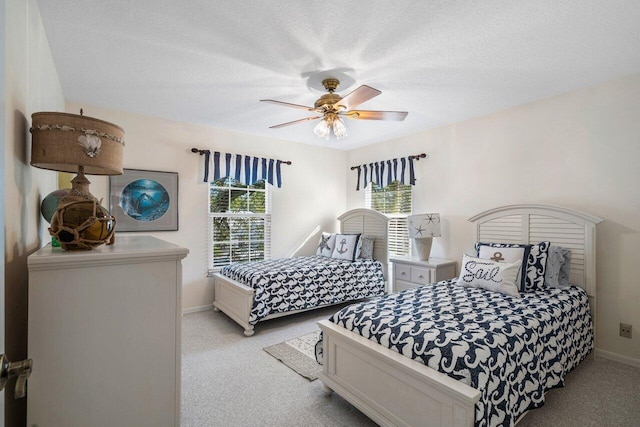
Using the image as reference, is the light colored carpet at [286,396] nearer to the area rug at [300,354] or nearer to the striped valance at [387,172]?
the area rug at [300,354]

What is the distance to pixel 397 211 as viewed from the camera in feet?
15.7

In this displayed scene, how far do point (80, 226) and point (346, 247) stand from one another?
3534 millimetres

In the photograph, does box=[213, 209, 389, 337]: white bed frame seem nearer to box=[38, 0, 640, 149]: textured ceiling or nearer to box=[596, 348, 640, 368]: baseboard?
box=[38, 0, 640, 149]: textured ceiling

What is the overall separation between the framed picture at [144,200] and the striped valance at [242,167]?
0.46 meters

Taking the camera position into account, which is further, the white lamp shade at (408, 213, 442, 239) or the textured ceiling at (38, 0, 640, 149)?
the white lamp shade at (408, 213, 442, 239)

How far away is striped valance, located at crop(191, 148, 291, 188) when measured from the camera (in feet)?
13.6

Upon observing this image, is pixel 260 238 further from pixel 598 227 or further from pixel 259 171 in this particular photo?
pixel 598 227

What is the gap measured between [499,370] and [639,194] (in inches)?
89.2

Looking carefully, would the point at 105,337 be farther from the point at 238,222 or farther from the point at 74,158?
the point at 238,222

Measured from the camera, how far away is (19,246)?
131 centimetres

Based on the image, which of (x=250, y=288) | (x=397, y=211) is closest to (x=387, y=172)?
(x=397, y=211)

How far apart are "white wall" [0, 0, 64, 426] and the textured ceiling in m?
0.51

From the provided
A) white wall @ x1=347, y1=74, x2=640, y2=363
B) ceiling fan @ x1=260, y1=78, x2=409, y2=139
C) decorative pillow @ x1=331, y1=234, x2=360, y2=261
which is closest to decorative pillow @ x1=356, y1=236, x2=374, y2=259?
decorative pillow @ x1=331, y1=234, x2=360, y2=261

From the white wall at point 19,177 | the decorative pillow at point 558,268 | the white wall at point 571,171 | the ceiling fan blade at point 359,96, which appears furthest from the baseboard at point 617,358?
the white wall at point 19,177
